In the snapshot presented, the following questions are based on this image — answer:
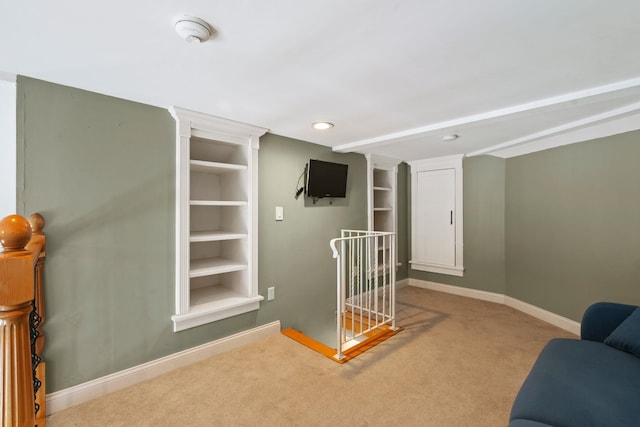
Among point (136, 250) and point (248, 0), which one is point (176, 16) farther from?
point (136, 250)

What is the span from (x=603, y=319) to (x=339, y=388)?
1703mm

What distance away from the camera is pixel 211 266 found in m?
2.47

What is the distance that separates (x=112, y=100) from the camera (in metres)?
1.88

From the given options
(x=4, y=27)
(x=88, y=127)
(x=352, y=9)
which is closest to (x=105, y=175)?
(x=88, y=127)

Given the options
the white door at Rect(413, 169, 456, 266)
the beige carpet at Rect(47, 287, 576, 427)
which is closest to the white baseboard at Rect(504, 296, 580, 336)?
the beige carpet at Rect(47, 287, 576, 427)

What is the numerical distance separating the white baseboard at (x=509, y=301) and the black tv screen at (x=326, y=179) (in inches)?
85.0

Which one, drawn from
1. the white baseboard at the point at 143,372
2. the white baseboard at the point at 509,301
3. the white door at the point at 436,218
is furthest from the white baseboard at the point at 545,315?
the white baseboard at the point at 143,372

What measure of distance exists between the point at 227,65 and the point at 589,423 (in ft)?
7.34

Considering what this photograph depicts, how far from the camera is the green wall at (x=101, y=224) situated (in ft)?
5.49

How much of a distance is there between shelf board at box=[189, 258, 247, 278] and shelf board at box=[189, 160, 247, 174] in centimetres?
87

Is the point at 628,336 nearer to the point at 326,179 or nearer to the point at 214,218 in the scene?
the point at 326,179

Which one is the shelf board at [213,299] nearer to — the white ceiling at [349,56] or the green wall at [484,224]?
the white ceiling at [349,56]

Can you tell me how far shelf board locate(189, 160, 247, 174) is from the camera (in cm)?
226

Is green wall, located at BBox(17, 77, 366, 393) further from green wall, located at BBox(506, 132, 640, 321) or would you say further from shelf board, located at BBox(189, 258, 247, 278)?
green wall, located at BBox(506, 132, 640, 321)
